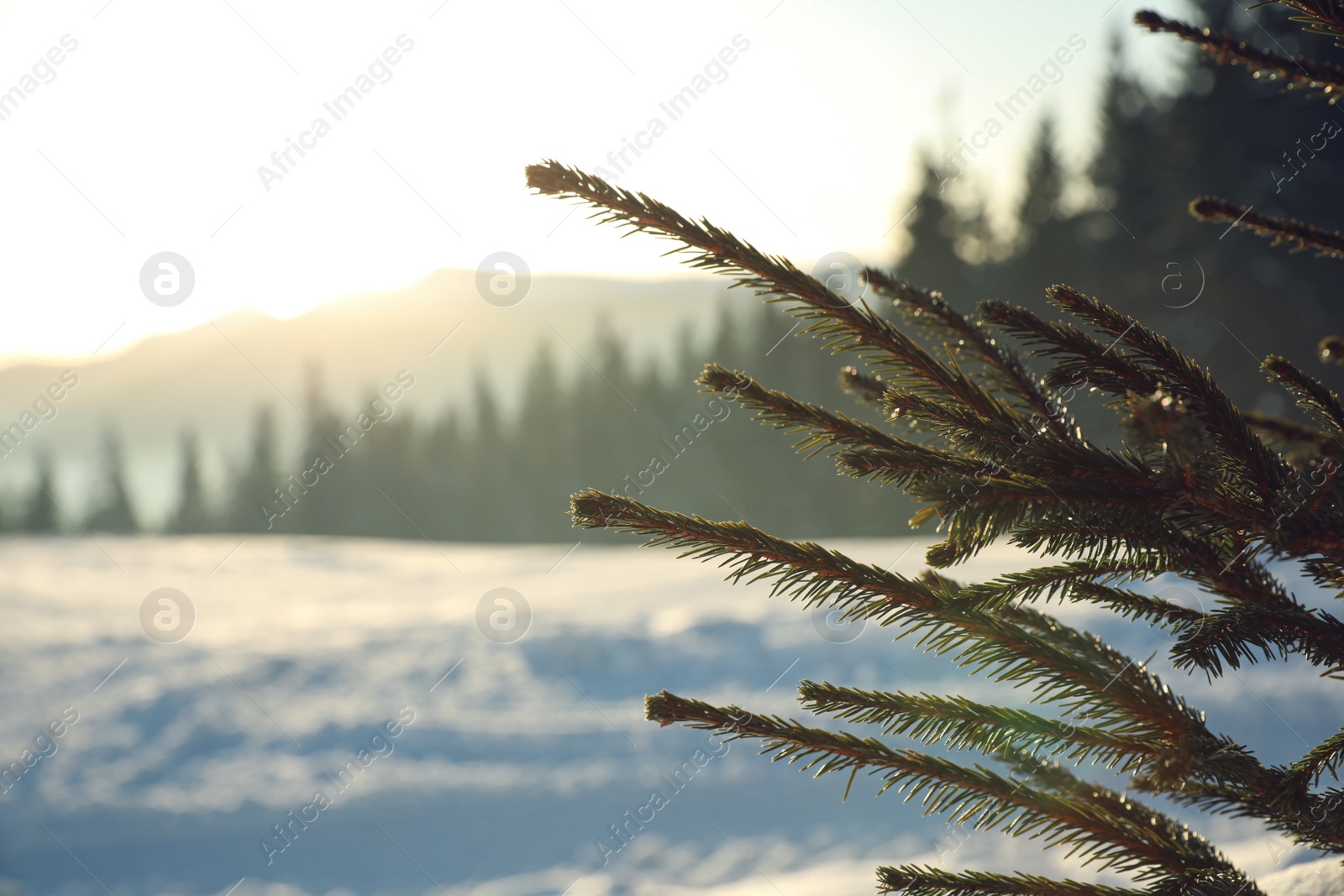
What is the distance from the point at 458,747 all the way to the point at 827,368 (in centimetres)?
3356

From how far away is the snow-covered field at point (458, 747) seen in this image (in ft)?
16.3

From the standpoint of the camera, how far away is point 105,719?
6.74 m

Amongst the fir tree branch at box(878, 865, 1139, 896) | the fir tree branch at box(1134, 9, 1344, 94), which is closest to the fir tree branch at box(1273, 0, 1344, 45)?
the fir tree branch at box(1134, 9, 1344, 94)

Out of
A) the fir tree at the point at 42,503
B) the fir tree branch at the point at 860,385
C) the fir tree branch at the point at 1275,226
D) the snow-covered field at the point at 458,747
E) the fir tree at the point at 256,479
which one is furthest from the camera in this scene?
the fir tree at the point at 256,479

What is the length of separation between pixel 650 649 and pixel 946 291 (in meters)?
30.0

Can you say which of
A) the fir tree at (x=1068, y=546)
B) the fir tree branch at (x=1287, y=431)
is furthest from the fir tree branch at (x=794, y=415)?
the fir tree branch at (x=1287, y=431)

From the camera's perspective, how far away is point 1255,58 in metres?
1.49

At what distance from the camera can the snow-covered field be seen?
16.3ft

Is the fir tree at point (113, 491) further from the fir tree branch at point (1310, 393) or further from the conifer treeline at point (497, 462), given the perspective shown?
the fir tree branch at point (1310, 393)

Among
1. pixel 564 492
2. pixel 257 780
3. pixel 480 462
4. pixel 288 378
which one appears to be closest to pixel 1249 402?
pixel 257 780

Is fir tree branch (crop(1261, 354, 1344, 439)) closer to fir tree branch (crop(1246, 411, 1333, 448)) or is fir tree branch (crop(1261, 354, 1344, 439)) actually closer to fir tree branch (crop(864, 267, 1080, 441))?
fir tree branch (crop(1246, 411, 1333, 448))

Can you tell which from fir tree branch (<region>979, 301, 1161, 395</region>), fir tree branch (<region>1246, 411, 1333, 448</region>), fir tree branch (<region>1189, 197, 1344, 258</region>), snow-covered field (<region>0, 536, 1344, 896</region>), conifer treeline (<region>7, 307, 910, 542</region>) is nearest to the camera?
fir tree branch (<region>1246, 411, 1333, 448</region>)

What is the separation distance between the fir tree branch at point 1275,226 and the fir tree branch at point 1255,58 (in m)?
0.22

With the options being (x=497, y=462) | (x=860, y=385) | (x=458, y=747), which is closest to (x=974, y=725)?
(x=860, y=385)
